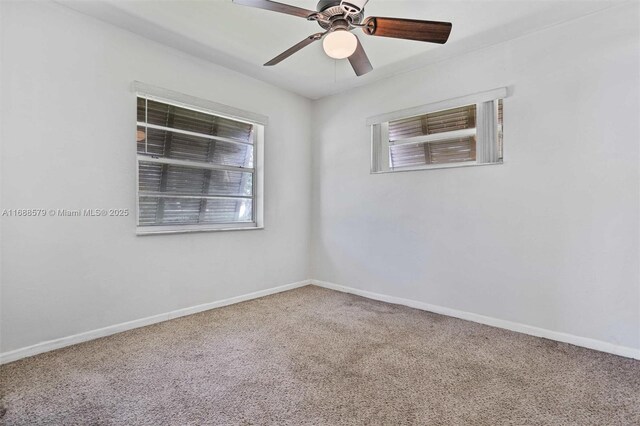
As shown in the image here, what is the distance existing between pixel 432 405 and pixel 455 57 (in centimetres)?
301

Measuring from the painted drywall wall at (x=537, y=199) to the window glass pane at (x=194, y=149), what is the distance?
158cm

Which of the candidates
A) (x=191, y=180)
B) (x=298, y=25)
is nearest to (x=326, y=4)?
(x=298, y=25)

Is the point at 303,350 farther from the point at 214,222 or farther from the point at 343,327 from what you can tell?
the point at 214,222

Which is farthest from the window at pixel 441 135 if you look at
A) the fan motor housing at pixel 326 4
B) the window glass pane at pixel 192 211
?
the fan motor housing at pixel 326 4

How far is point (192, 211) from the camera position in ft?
10.8

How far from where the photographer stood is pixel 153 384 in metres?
1.90

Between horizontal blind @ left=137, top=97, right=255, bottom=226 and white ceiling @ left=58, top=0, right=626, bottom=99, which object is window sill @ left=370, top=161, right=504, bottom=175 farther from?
horizontal blind @ left=137, top=97, right=255, bottom=226

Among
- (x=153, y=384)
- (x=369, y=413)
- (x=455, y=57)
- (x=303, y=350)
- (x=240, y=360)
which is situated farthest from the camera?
(x=455, y=57)

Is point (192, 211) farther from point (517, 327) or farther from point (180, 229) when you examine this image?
point (517, 327)

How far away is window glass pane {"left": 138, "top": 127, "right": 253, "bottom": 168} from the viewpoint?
2961mm

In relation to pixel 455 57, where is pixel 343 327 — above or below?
below


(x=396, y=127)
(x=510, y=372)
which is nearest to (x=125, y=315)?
(x=510, y=372)

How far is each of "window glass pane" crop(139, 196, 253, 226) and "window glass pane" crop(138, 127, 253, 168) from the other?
1.41 ft

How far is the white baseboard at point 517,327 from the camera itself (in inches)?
91.7
